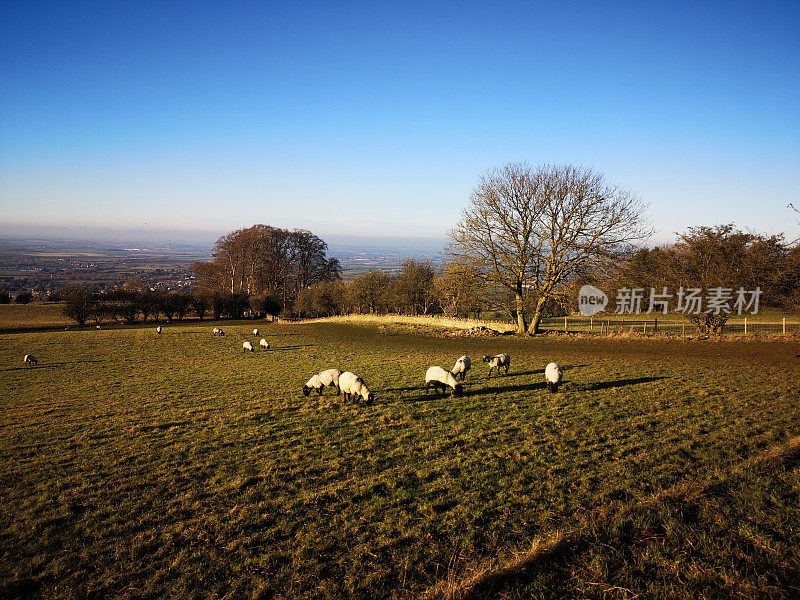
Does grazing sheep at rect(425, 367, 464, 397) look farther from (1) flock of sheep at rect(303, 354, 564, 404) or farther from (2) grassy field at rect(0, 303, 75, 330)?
(2) grassy field at rect(0, 303, 75, 330)

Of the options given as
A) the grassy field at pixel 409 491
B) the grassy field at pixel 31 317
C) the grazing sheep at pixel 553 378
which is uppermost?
the grazing sheep at pixel 553 378

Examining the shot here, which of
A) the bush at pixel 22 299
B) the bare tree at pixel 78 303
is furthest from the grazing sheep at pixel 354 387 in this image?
the bush at pixel 22 299

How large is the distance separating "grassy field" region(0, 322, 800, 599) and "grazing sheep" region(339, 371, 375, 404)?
420 millimetres

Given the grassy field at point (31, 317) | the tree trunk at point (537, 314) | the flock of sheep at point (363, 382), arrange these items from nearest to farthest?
the flock of sheep at point (363, 382) < the tree trunk at point (537, 314) < the grassy field at point (31, 317)

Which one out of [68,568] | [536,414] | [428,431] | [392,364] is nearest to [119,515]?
[68,568]

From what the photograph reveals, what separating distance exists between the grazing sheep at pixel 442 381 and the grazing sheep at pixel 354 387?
2519 mm

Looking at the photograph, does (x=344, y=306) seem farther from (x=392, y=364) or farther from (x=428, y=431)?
(x=428, y=431)

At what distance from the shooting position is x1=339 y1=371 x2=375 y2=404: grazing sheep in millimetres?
12820

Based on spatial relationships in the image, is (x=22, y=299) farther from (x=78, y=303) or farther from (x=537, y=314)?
(x=537, y=314)

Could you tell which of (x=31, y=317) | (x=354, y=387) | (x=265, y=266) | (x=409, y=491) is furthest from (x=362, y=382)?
(x=31, y=317)

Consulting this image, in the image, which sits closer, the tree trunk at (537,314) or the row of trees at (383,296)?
the tree trunk at (537,314)

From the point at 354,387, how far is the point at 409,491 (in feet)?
20.3

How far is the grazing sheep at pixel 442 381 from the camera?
13499 mm

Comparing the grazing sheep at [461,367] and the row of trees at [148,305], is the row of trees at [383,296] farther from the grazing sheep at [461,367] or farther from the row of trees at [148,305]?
the grazing sheep at [461,367]
